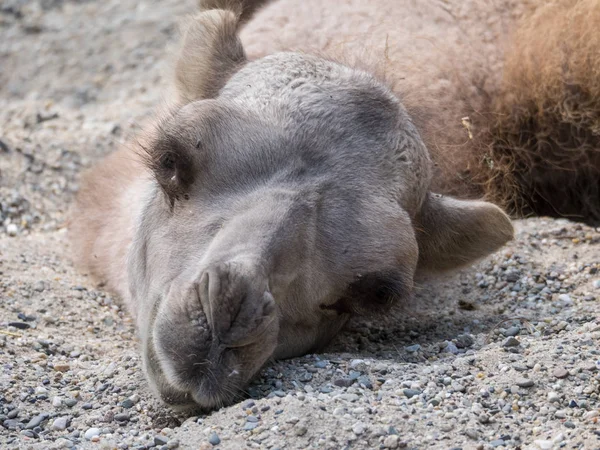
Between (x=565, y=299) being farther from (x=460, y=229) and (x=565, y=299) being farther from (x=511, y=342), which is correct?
(x=511, y=342)

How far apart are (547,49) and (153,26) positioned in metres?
5.30

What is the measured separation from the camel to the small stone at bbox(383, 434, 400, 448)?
0.62m

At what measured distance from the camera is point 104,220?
20.1 ft

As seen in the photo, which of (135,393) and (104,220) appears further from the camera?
(104,220)

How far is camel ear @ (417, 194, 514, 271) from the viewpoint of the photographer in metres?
4.95

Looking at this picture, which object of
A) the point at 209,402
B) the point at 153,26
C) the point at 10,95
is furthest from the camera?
the point at 153,26

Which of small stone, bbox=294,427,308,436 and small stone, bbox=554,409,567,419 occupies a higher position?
small stone, bbox=294,427,308,436

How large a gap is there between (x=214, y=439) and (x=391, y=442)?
0.64 m

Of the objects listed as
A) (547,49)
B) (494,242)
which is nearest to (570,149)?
(547,49)

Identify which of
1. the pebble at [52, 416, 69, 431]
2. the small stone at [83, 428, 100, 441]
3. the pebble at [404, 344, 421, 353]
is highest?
the small stone at [83, 428, 100, 441]

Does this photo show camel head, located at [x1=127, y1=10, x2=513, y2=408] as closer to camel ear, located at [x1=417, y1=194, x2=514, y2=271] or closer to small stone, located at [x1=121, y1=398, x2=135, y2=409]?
camel ear, located at [x1=417, y1=194, x2=514, y2=271]

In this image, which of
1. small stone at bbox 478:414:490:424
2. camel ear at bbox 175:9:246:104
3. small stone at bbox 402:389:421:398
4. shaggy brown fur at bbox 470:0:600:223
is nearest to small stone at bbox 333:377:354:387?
small stone at bbox 402:389:421:398

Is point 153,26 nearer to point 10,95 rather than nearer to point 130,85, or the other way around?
point 130,85

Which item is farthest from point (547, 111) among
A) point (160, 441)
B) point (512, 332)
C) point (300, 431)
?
point (160, 441)
